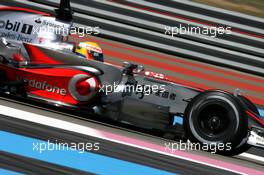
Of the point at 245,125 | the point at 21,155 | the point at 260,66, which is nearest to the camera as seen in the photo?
the point at 21,155

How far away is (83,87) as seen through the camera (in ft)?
20.1

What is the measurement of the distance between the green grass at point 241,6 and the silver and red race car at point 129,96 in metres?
6.09

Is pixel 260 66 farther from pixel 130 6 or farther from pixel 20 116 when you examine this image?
pixel 20 116

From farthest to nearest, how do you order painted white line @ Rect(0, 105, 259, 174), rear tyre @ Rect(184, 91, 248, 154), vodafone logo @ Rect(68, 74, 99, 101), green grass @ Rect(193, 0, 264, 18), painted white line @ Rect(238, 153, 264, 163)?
green grass @ Rect(193, 0, 264, 18)
painted white line @ Rect(238, 153, 264, 163)
vodafone logo @ Rect(68, 74, 99, 101)
rear tyre @ Rect(184, 91, 248, 154)
painted white line @ Rect(0, 105, 259, 174)

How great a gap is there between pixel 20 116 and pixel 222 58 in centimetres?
535

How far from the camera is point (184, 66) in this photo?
33.4 ft

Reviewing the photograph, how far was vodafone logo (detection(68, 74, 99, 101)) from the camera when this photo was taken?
6.12 meters

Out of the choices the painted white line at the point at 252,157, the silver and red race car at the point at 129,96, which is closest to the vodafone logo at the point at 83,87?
the silver and red race car at the point at 129,96

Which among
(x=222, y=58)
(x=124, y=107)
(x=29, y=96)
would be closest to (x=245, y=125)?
(x=124, y=107)

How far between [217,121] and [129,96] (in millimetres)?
1055

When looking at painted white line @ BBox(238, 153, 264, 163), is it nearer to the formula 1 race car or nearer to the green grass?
the formula 1 race car

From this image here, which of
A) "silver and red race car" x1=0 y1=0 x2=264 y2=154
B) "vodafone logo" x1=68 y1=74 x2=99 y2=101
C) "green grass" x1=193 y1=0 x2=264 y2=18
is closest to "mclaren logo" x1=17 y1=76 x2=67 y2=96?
"silver and red race car" x1=0 y1=0 x2=264 y2=154

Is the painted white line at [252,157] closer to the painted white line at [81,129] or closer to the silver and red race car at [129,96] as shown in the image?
the silver and red race car at [129,96]

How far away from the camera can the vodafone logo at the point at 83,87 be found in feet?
20.1
